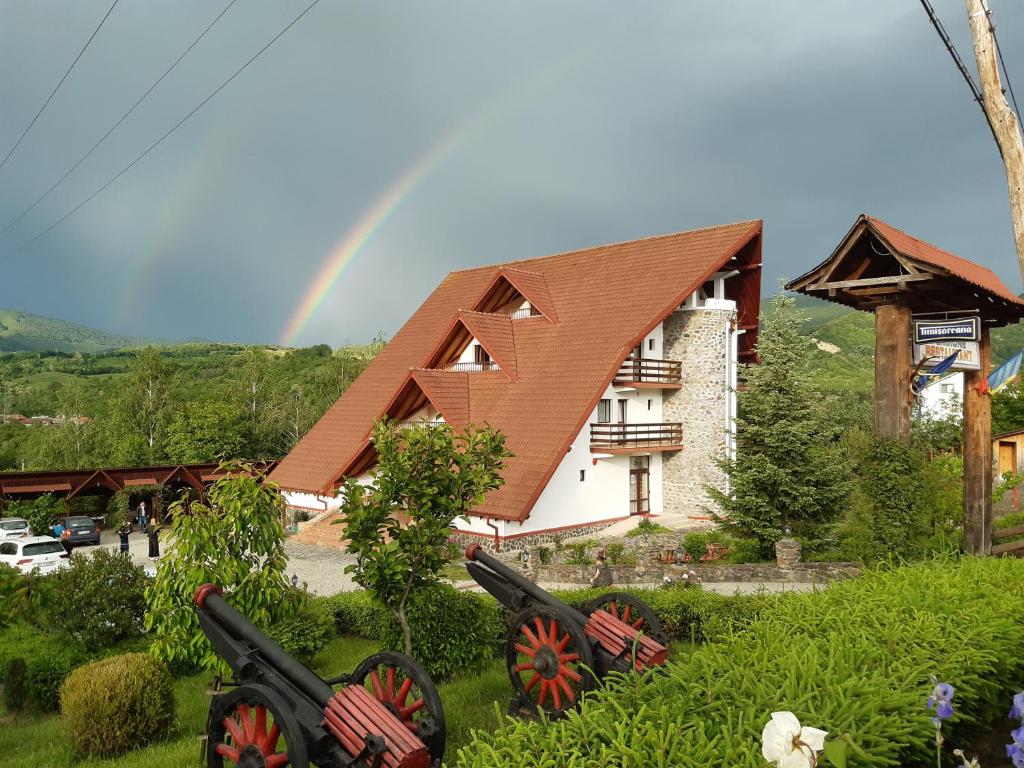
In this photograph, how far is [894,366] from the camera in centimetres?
1080

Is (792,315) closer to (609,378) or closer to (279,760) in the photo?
(609,378)

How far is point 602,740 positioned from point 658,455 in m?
23.2

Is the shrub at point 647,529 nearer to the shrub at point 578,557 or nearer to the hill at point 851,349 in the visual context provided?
the shrub at point 578,557

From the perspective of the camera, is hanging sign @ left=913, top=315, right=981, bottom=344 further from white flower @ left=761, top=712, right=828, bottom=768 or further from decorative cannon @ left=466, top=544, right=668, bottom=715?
white flower @ left=761, top=712, right=828, bottom=768

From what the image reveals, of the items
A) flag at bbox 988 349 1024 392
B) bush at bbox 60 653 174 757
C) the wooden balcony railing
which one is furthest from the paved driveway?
flag at bbox 988 349 1024 392

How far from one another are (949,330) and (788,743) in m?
9.98

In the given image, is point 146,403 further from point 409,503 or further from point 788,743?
point 788,743

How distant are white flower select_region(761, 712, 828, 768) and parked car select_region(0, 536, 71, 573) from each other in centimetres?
2295

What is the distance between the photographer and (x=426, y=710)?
591 cm

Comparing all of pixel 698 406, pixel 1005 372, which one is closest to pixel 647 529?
pixel 698 406

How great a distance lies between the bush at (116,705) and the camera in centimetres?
811

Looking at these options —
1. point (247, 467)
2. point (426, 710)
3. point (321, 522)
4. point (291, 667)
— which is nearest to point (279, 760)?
point (291, 667)

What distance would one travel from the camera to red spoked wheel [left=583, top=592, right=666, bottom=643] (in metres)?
7.82

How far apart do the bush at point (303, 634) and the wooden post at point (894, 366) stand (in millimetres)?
8729
